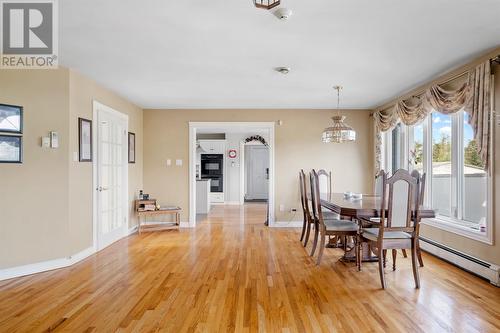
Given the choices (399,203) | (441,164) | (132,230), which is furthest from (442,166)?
(132,230)

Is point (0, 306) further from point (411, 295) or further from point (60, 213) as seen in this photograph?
point (411, 295)

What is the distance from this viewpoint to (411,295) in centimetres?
274

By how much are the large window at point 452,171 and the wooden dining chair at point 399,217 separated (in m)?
0.87

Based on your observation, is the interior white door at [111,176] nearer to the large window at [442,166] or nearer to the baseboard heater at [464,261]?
the baseboard heater at [464,261]

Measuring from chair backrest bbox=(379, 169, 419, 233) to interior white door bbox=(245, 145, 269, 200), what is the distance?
7633 millimetres

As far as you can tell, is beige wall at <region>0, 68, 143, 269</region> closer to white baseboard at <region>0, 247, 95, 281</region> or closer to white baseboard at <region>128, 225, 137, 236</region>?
white baseboard at <region>0, 247, 95, 281</region>

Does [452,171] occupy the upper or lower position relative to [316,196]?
upper

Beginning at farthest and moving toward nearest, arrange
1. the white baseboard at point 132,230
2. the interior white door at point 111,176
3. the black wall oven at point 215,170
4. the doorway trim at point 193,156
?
1. the black wall oven at point 215,170
2. the doorway trim at point 193,156
3. the white baseboard at point 132,230
4. the interior white door at point 111,176

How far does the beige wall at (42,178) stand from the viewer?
3197mm

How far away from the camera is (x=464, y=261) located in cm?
339

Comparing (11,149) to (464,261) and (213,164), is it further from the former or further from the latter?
(213,164)

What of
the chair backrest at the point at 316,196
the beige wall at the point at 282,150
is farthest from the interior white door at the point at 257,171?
the chair backrest at the point at 316,196

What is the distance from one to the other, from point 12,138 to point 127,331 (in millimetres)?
2447

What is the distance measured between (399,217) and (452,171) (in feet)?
4.68
